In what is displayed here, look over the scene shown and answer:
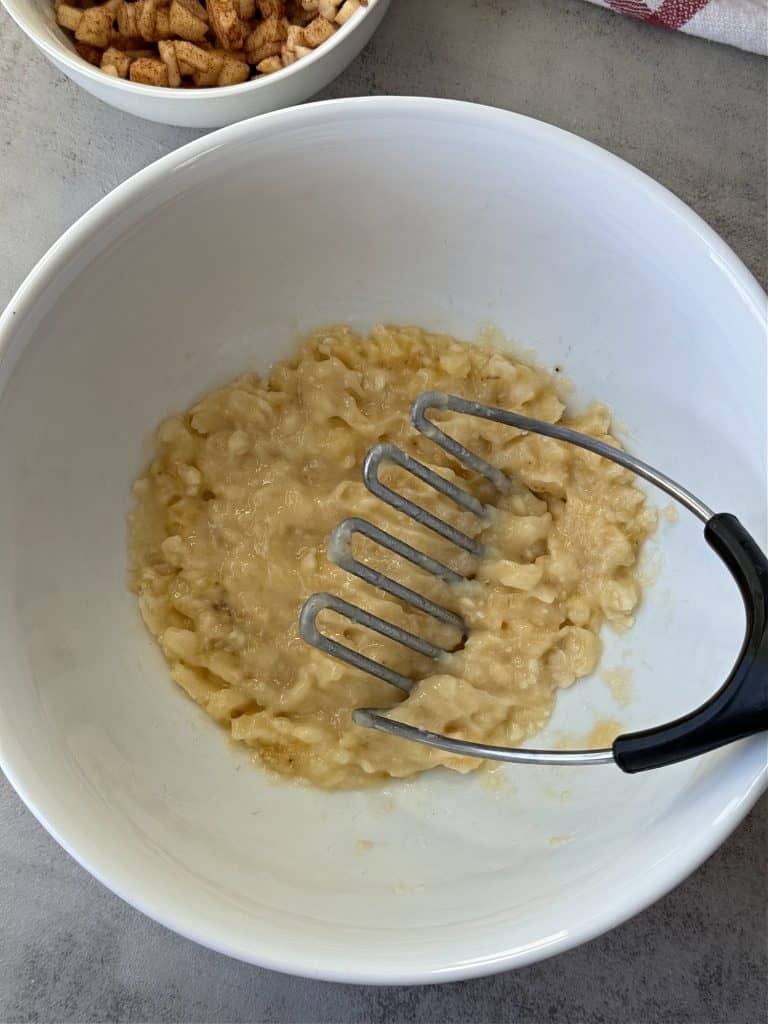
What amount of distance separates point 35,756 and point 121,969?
0.35 metres

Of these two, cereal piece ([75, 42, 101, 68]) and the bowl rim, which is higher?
the bowl rim

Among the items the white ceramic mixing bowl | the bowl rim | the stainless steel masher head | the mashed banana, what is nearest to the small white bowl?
the bowl rim

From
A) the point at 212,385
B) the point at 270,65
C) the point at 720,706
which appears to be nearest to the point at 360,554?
the point at 212,385

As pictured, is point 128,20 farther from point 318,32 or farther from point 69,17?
point 318,32

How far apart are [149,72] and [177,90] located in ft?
0.18

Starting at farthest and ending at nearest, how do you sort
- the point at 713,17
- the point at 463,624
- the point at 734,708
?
the point at 713,17 → the point at 463,624 → the point at 734,708

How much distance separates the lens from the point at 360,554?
90cm

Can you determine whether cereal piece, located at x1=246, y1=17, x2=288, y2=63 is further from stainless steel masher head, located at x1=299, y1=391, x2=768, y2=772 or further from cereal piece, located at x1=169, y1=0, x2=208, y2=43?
stainless steel masher head, located at x1=299, y1=391, x2=768, y2=772

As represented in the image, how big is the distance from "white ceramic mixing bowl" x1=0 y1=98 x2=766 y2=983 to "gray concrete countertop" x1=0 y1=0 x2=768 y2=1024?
0.23m

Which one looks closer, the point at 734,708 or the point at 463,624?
the point at 734,708

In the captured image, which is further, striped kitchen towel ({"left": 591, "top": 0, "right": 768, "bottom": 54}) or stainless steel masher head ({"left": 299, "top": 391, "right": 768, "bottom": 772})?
striped kitchen towel ({"left": 591, "top": 0, "right": 768, "bottom": 54})

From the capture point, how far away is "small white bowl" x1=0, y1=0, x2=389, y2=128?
2.93 ft

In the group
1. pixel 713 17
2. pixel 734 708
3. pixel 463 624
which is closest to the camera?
pixel 734 708

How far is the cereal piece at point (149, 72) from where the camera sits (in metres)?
0.93
